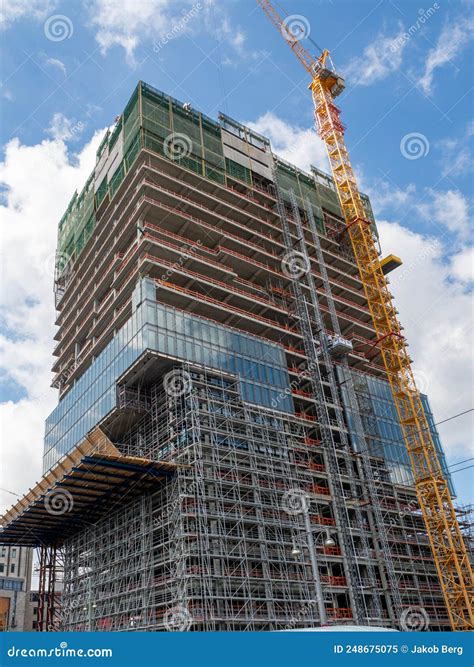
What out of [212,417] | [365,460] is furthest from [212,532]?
[365,460]

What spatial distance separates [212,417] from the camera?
46000 mm

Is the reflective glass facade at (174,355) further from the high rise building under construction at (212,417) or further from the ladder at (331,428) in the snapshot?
the ladder at (331,428)

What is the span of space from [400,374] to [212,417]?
24291 millimetres

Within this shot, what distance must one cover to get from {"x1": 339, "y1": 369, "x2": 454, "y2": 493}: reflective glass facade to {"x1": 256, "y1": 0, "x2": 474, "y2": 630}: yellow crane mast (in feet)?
7.09

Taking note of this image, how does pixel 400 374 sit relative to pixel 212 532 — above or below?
above

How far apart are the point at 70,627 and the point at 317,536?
2370 centimetres

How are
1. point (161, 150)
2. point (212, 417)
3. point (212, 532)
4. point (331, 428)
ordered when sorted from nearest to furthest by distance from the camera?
point (212, 532)
point (212, 417)
point (331, 428)
point (161, 150)

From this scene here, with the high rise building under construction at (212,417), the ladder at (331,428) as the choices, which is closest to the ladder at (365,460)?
the high rise building under construction at (212,417)

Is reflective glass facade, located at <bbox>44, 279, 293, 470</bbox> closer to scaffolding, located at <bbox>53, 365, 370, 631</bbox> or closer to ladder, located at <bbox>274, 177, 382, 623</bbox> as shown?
scaffolding, located at <bbox>53, 365, 370, 631</bbox>

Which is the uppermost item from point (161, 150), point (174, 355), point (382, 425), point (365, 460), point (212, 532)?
point (161, 150)

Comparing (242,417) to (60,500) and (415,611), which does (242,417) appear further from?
(415,611)

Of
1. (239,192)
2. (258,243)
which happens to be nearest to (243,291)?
(258,243)

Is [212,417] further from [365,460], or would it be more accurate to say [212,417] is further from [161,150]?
[161,150]

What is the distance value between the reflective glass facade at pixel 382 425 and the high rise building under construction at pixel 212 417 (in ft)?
0.79
